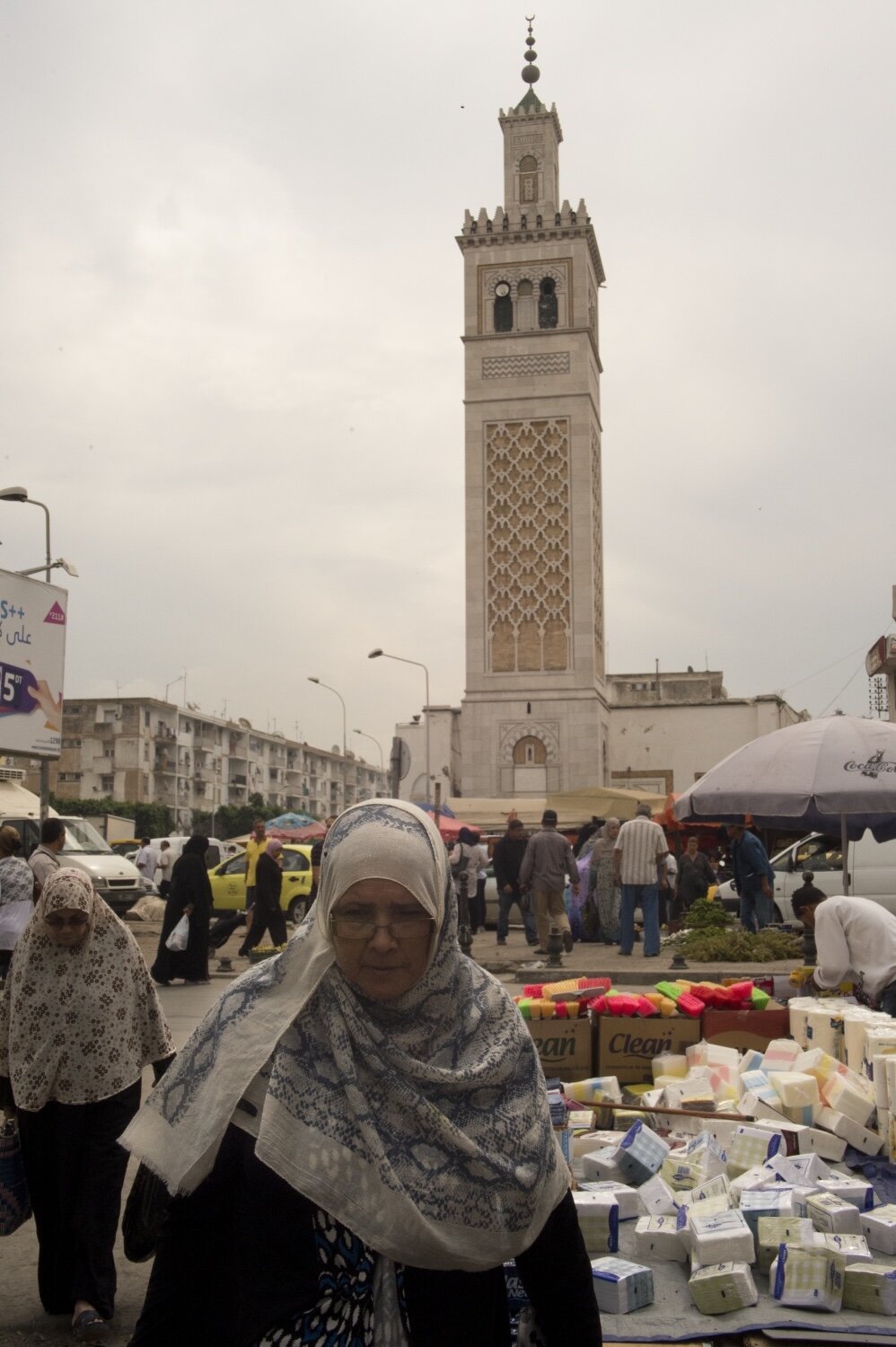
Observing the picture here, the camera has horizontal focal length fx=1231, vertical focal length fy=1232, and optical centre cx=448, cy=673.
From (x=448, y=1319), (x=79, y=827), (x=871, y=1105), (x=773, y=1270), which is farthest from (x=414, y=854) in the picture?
(x=79, y=827)

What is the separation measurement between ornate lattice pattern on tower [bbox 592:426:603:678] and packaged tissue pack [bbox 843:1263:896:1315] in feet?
110

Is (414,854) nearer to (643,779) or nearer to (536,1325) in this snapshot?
(536,1325)

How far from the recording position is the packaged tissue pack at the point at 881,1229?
3592 mm

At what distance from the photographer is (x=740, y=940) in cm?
1115

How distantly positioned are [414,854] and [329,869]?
142mm

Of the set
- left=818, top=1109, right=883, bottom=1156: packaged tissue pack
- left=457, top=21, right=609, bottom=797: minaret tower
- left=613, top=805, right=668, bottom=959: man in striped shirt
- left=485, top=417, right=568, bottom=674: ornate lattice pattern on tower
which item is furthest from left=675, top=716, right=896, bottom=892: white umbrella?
left=485, top=417, right=568, bottom=674: ornate lattice pattern on tower

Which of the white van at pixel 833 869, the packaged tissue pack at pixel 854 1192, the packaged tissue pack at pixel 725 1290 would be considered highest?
the white van at pixel 833 869

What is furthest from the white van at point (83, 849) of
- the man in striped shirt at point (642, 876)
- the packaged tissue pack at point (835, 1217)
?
the packaged tissue pack at point (835, 1217)

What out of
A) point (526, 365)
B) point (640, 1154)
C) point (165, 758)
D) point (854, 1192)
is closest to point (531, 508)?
point (526, 365)

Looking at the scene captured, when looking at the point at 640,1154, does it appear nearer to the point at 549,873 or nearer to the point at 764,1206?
the point at 764,1206

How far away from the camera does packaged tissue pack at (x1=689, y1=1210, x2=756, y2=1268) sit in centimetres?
344

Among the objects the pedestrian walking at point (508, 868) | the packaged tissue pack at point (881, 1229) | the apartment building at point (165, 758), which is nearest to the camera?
the packaged tissue pack at point (881, 1229)

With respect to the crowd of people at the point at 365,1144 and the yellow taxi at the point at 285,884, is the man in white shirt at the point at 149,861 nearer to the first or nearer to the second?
the yellow taxi at the point at 285,884

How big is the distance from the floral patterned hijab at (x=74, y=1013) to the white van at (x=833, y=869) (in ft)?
35.2
